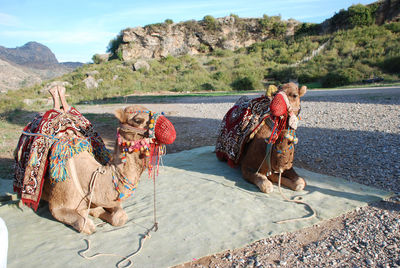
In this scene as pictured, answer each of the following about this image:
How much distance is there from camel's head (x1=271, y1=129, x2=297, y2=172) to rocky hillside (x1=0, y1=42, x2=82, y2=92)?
157 feet

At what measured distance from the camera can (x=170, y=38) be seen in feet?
172

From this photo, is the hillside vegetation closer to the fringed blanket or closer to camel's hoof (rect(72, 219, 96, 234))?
the fringed blanket

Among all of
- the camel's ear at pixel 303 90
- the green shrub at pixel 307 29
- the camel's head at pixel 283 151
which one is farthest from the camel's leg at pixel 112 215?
the green shrub at pixel 307 29

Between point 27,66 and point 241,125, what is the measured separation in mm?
102254

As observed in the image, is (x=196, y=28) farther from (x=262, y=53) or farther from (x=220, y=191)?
(x=220, y=191)

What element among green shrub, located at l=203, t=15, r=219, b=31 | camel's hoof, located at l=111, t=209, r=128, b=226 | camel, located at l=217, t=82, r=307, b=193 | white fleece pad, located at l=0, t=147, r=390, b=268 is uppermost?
green shrub, located at l=203, t=15, r=219, b=31

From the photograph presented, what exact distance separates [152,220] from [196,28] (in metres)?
54.6

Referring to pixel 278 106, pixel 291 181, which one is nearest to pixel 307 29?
pixel 291 181

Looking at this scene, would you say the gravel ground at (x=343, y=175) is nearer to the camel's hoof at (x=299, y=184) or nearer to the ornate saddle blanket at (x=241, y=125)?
the camel's hoof at (x=299, y=184)

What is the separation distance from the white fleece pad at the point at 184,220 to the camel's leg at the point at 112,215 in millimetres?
67

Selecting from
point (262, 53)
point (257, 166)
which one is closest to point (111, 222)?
point (257, 166)

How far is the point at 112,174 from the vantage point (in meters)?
2.80

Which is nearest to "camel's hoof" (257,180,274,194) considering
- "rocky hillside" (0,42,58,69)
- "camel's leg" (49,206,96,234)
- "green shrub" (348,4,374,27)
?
"camel's leg" (49,206,96,234)

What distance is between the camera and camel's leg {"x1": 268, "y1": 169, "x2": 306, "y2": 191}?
13.3ft
